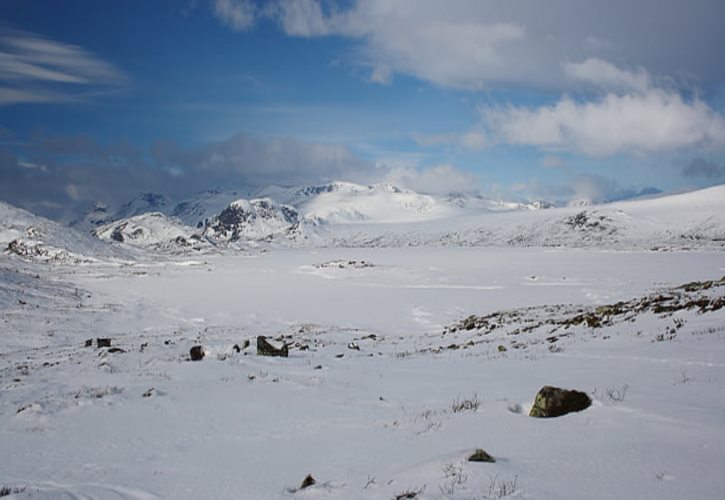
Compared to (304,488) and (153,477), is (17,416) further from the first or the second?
(304,488)

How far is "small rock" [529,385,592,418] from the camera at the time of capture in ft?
26.5

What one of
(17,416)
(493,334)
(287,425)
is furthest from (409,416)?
(493,334)

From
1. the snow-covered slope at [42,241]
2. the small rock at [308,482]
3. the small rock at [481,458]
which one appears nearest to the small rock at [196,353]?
the small rock at [308,482]

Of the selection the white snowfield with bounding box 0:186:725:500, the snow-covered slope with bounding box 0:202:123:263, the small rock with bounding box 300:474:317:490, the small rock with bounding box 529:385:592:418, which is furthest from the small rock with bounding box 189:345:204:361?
the snow-covered slope with bounding box 0:202:123:263

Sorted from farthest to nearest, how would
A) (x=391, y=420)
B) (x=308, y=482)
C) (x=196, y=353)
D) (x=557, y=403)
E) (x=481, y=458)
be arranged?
1. (x=196, y=353)
2. (x=391, y=420)
3. (x=557, y=403)
4. (x=308, y=482)
5. (x=481, y=458)

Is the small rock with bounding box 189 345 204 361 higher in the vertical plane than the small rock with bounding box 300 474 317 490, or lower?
lower

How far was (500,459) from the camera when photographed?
6.13 metres

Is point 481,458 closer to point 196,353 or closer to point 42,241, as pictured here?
point 196,353

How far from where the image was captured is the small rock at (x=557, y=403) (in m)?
8.07

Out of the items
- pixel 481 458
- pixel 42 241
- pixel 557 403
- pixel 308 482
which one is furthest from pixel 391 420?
pixel 42 241

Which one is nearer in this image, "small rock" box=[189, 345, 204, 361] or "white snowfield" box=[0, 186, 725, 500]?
"white snowfield" box=[0, 186, 725, 500]

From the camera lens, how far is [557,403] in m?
8.12

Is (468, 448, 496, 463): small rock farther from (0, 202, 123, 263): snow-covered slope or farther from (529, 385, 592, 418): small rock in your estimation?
(0, 202, 123, 263): snow-covered slope

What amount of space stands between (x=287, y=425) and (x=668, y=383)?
7.75 m
